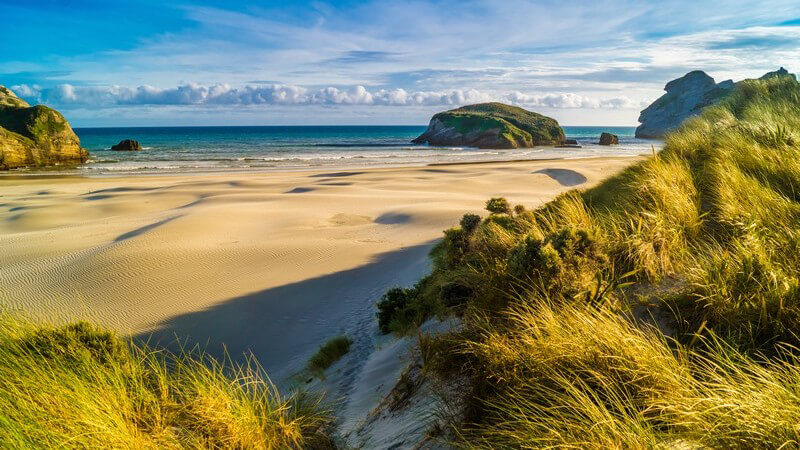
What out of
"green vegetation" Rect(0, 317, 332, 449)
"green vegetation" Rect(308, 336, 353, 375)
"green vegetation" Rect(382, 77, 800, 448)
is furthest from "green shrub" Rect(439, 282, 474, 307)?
"green vegetation" Rect(308, 336, 353, 375)

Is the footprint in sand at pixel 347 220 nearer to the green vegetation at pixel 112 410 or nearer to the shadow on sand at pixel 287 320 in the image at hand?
the shadow on sand at pixel 287 320

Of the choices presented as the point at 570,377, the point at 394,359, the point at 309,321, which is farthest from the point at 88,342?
the point at 570,377

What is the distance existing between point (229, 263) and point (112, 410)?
28.0 ft

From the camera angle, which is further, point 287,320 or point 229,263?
point 229,263

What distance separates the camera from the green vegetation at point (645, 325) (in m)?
2.60

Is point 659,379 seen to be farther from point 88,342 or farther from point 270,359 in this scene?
point 270,359

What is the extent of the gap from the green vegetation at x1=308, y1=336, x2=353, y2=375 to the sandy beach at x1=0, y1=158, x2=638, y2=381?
24 centimetres

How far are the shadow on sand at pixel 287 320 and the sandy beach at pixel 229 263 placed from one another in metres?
0.03

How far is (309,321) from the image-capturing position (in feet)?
29.0

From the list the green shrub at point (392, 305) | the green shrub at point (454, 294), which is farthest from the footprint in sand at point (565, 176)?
the green shrub at point (454, 294)

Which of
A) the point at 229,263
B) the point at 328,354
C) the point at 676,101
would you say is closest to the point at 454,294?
the point at 328,354

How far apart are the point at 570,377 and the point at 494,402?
21.7 inches

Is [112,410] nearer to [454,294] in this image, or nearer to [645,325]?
[454,294]

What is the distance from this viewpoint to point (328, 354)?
716 cm
